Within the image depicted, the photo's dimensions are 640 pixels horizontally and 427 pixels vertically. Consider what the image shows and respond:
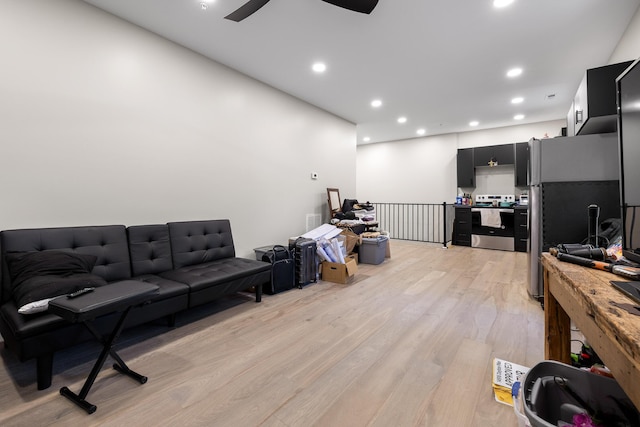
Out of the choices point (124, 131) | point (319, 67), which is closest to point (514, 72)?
point (319, 67)

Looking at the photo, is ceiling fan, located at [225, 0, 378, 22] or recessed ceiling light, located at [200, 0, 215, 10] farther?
recessed ceiling light, located at [200, 0, 215, 10]

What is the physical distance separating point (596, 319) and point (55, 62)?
142 inches

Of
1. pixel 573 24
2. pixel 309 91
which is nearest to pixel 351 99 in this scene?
pixel 309 91

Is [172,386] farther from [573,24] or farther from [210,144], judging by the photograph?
[573,24]

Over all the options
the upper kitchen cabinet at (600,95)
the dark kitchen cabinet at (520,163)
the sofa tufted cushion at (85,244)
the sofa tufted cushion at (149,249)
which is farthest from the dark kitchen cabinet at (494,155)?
the sofa tufted cushion at (85,244)

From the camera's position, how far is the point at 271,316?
2.71m

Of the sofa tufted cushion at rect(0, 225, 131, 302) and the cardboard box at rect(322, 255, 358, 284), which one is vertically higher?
the sofa tufted cushion at rect(0, 225, 131, 302)

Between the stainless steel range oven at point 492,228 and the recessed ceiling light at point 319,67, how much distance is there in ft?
15.4

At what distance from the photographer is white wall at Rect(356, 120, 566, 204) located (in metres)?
6.62

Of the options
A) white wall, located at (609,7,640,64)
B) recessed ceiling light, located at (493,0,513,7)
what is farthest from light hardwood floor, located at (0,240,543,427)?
recessed ceiling light, located at (493,0,513,7)

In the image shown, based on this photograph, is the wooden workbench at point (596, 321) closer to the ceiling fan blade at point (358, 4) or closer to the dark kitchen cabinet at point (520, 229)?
the ceiling fan blade at point (358, 4)

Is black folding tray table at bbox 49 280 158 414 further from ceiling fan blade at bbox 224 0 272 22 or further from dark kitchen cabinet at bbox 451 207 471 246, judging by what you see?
dark kitchen cabinet at bbox 451 207 471 246

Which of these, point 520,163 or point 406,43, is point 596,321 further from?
point 520,163

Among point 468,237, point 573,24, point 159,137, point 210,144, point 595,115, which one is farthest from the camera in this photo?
point 468,237
